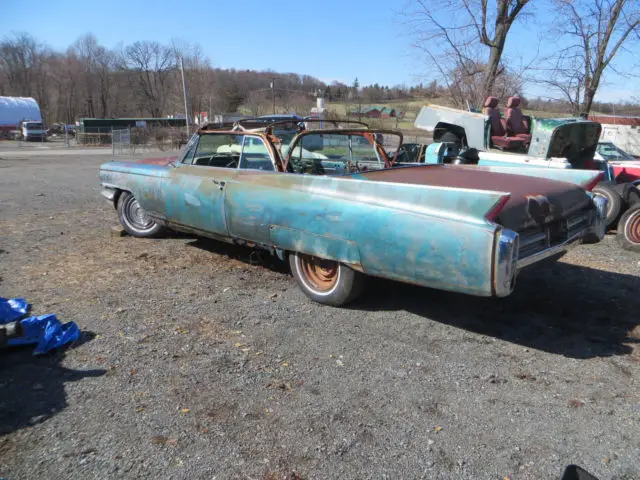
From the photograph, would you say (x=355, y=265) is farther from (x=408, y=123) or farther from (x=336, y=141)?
(x=408, y=123)

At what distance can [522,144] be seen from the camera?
829 cm

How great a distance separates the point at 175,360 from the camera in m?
3.28

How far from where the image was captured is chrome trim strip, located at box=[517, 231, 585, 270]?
3.27 metres

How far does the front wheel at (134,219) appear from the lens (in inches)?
255

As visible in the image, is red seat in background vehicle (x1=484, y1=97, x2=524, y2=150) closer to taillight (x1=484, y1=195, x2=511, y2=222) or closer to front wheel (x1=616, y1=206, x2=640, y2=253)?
front wheel (x1=616, y1=206, x2=640, y2=253)

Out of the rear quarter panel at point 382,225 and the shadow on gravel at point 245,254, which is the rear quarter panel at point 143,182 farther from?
the rear quarter panel at point 382,225

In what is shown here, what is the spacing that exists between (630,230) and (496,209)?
4.60m

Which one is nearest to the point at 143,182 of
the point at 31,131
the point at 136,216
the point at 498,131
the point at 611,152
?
the point at 136,216

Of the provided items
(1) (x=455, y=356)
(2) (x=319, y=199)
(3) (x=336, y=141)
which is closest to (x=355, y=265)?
(2) (x=319, y=199)

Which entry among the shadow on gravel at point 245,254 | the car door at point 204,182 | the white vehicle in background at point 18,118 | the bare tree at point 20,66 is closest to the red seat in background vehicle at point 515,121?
the shadow on gravel at point 245,254

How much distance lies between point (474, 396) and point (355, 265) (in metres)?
1.26

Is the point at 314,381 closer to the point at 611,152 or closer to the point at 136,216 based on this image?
the point at 136,216

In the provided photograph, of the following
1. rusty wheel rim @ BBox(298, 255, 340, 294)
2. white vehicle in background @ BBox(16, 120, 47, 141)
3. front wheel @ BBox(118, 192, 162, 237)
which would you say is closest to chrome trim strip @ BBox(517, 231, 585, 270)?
rusty wheel rim @ BBox(298, 255, 340, 294)

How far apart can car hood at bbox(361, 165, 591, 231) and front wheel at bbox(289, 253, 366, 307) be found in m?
0.82
